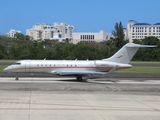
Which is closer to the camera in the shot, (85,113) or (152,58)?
(85,113)

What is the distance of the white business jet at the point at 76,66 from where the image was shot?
35.7m

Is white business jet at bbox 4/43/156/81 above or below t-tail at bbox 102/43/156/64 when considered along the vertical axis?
below

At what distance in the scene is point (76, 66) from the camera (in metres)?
36.7

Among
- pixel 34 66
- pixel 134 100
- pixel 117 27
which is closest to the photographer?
pixel 134 100

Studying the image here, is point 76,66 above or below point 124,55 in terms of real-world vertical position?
below

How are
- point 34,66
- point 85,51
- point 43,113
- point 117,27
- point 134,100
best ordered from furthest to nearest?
point 117,27
point 85,51
point 34,66
point 134,100
point 43,113

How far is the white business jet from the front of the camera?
35.7m

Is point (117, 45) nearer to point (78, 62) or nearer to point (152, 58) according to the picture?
point (152, 58)

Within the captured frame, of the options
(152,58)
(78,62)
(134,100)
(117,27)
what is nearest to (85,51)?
(152,58)

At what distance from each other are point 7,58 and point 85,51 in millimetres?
24876

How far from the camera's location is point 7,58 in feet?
345

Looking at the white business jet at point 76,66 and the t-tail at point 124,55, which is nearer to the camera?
the white business jet at point 76,66

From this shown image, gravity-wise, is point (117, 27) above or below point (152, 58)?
above

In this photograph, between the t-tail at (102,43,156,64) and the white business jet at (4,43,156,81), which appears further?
the t-tail at (102,43,156,64)
